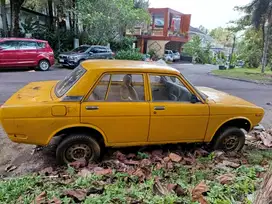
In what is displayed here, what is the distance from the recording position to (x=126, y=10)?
19.3 meters

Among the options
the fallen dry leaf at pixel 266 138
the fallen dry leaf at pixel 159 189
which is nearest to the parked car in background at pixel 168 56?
the fallen dry leaf at pixel 266 138

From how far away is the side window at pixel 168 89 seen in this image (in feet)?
14.5

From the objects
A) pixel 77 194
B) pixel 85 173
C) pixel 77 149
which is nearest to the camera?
pixel 77 194

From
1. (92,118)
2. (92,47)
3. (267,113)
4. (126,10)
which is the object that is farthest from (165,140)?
(126,10)

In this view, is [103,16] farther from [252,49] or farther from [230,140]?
[252,49]

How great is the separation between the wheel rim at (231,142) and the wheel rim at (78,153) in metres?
2.50

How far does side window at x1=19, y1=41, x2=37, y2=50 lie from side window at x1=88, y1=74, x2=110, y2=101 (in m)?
11.3

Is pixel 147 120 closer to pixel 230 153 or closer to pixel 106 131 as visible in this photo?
pixel 106 131

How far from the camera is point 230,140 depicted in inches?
190

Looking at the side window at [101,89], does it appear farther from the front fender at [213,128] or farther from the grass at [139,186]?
the front fender at [213,128]

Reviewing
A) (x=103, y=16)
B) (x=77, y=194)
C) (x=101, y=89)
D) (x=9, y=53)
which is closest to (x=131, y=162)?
(x=101, y=89)

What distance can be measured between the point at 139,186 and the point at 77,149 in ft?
4.74

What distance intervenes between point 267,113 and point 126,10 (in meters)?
14.2

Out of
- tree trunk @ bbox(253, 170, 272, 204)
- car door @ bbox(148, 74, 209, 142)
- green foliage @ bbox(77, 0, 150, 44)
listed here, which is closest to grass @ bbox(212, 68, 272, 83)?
green foliage @ bbox(77, 0, 150, 44)
